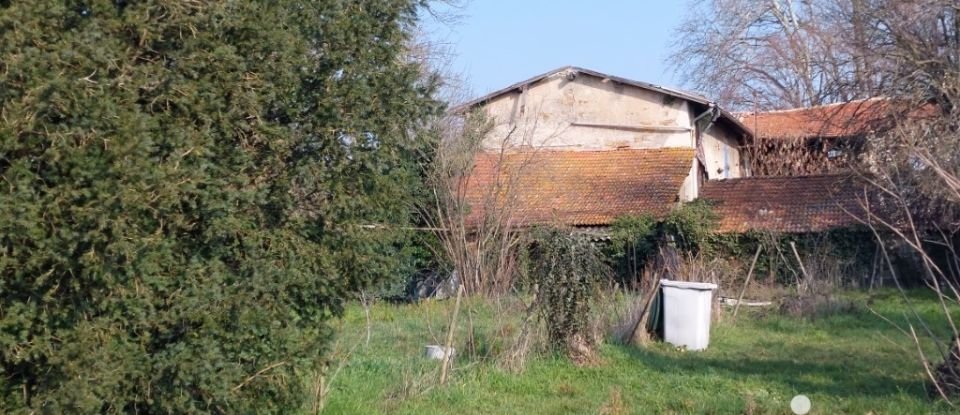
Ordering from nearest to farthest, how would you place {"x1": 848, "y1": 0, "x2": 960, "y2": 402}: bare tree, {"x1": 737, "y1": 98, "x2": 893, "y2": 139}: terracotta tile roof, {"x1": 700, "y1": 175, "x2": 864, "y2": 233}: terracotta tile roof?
{"x1": 848, "y1": 0, "x2": 960, "y2": 402}: bare tree
{"x1": 737, "y1": 98, "x2": 893, "y2": 139}: terracotta tile roof
{"x1": 700, "y1": 175, "x2": 864, "y2": 233}: terracotta tile roof

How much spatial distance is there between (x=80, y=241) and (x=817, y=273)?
1941 cm

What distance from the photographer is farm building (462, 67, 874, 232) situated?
25703mm

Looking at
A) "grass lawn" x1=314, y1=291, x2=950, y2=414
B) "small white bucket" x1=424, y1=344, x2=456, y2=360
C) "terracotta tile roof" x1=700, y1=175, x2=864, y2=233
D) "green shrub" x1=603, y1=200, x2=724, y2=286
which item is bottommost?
"grass lawn" x1=314, y1=291, x2=950, y2=414

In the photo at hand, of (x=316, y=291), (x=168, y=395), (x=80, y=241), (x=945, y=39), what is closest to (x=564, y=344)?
(x=316, y=291)

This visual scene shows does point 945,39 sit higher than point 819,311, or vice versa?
point 945,39

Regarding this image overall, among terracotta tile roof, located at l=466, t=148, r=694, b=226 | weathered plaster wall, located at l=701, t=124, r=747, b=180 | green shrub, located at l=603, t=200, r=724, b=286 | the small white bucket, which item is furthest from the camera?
weathered plaster wall, located at l=701, t=124, r=747, b=180

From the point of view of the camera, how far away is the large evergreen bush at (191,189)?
5.77m

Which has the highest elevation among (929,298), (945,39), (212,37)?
(945,39)

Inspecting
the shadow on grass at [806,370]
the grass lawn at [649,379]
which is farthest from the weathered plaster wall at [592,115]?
the shadow on grass at [806,370]

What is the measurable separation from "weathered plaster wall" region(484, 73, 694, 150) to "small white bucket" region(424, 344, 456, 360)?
723 inches

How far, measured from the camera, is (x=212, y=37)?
6.76 m

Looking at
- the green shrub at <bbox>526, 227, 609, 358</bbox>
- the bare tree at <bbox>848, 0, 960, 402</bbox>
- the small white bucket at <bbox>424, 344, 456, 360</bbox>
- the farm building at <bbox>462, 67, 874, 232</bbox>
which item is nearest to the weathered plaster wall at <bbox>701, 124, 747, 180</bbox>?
the farm building at <bbox>462, 67, 874, 232</bbox>

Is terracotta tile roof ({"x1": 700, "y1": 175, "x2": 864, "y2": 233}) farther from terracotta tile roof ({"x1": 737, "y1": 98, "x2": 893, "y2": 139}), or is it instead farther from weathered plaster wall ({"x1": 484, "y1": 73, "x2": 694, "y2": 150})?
weathered plaster wall ({"x1": 484, "y1": 73, "x2": 694, "y2": 150})

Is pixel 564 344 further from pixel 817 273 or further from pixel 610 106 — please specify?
pixel 610 106
